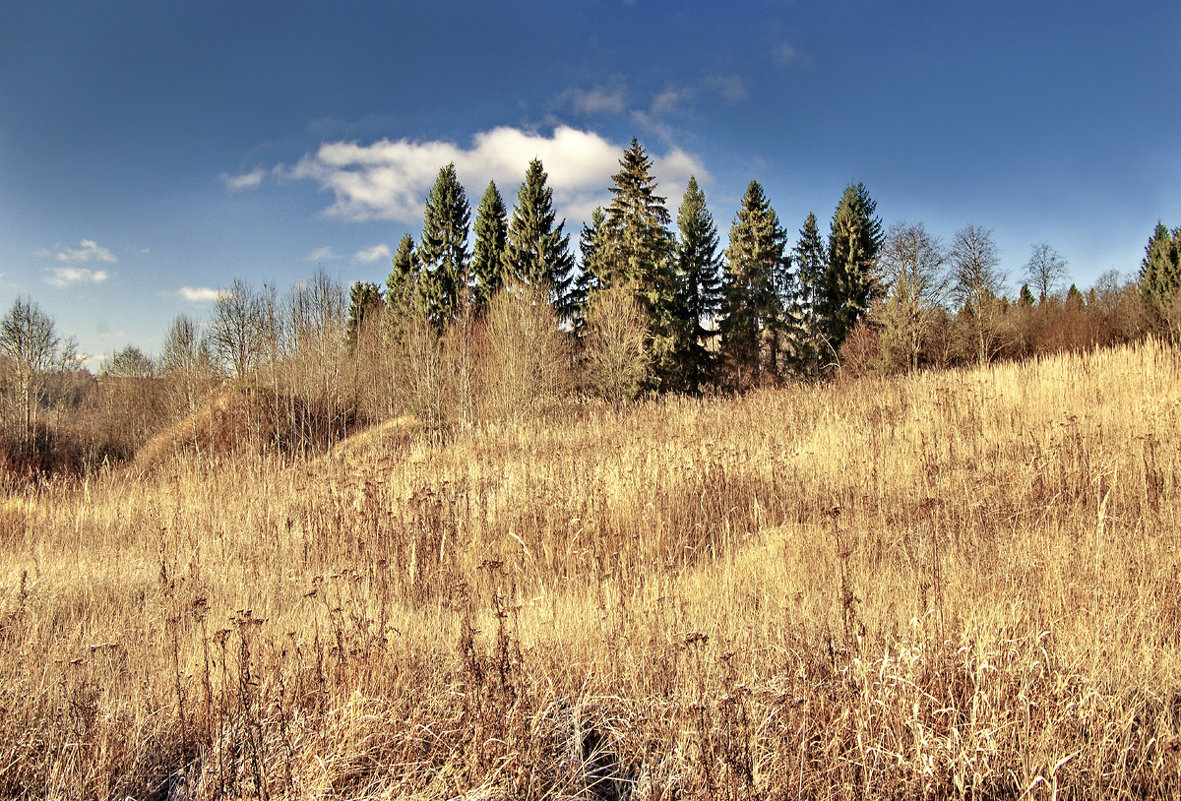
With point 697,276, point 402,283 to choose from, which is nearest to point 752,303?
point 697,276

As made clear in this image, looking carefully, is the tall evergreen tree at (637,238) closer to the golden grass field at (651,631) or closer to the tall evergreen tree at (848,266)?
the tall evergreen tree at (848,266)

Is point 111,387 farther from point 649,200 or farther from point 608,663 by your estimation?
point 608,663

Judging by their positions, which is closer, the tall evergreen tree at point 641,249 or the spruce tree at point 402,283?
the tall evergreen tree at point 641,249

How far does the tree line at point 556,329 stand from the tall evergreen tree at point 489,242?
0.13 metres

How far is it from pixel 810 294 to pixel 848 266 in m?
2.69

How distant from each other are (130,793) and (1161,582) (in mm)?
4930

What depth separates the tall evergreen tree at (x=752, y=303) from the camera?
104 ft

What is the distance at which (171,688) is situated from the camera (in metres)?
2.76

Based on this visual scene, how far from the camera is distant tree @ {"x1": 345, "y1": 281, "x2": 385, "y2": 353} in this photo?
102 ft

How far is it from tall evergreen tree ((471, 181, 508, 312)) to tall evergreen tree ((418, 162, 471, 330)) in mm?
958

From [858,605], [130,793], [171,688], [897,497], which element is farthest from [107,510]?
[897,497]

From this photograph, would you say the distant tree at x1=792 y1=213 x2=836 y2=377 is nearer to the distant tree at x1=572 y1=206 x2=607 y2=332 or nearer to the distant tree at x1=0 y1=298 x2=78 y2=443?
the distant tree at x1=572 y1=206 x2=607 y2=332

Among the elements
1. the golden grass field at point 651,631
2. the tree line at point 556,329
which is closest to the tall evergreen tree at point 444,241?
the tree line at point 556,329

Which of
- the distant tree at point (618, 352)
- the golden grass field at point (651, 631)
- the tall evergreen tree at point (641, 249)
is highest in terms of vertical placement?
the tall evergreen tree at point (641, 249)
